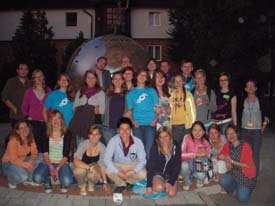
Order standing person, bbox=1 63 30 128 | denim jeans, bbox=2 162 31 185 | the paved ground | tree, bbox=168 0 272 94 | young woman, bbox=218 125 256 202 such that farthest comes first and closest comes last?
tree, bbox=168 0 272 94 < standing person, bbox=1 63 30 128 < denim jeans, bbox=2 162 31 185 < young woman, bbox=218 125 256 202 < the paved ground

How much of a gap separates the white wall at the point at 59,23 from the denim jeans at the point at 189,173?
29.7 meters

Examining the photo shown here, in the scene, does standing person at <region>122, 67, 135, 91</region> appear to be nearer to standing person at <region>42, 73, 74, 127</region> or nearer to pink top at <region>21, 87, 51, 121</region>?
standing person at <region>42, 73, 74, 127</region>

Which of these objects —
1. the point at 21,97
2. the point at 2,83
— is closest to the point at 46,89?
the point at 21,97

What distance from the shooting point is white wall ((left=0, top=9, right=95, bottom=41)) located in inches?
1412

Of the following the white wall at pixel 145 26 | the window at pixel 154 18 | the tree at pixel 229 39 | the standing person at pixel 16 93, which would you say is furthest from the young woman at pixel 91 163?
the window at pixel 154 18

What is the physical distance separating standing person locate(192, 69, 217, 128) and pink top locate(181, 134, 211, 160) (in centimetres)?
75

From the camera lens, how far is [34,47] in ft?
84.9

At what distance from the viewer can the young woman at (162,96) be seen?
25.4 feet

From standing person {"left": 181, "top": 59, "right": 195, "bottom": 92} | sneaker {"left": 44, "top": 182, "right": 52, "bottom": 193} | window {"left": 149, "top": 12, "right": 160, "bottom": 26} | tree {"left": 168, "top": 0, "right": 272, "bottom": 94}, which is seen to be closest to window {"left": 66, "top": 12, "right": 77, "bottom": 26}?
window {"left": 149, "top": 12, "right": 160, "bottom": 26}

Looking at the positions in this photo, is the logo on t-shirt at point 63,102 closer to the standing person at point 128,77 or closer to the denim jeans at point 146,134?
the standing person at point 128,77

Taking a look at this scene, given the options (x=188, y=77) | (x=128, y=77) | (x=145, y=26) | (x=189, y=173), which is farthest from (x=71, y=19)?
(x=189, y=173)

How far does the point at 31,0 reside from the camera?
36.3 m

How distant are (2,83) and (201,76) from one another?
18.5 metres

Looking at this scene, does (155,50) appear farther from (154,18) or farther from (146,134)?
(146,134)
